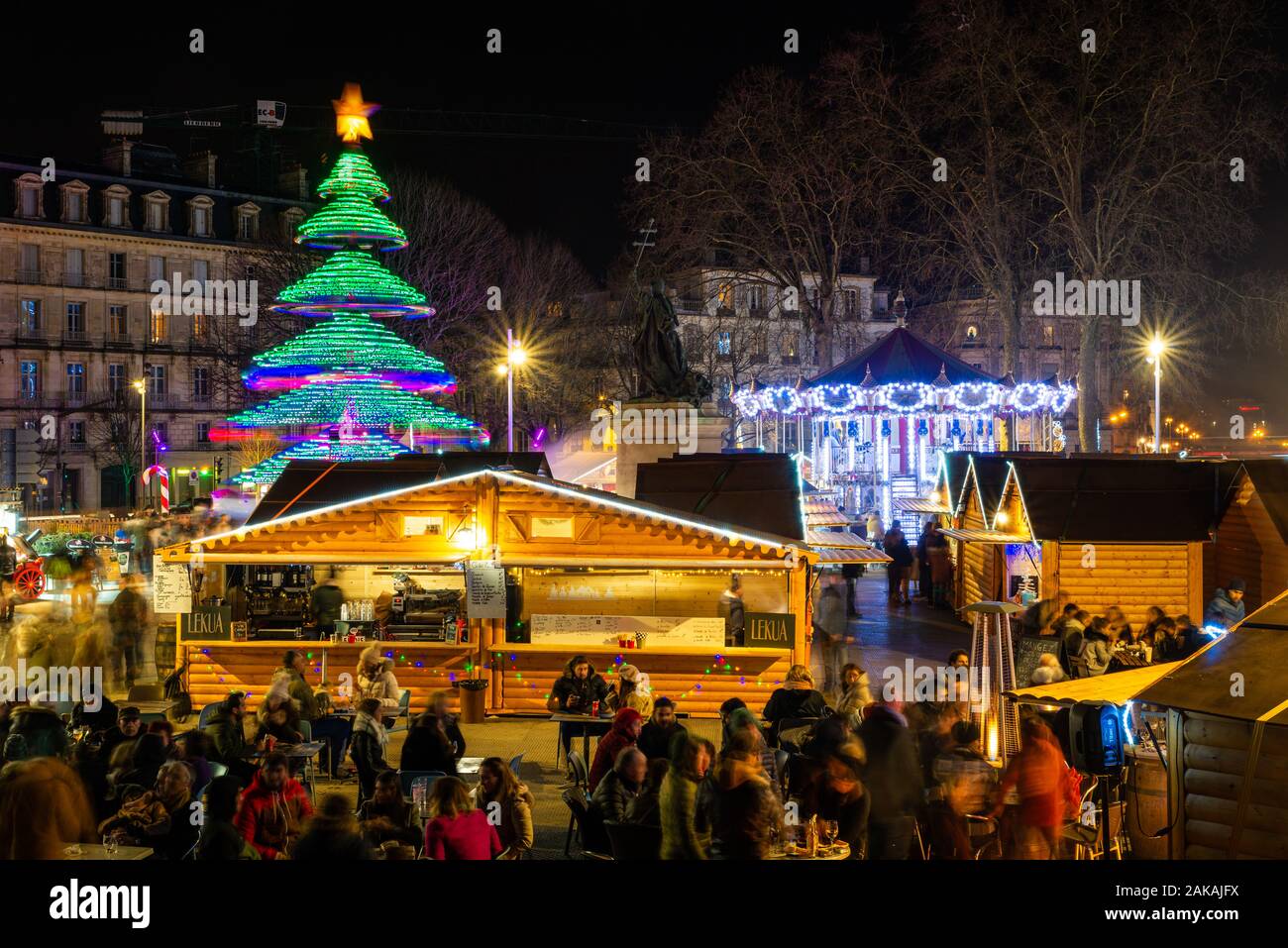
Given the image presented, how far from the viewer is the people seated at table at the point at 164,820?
26.9 feet

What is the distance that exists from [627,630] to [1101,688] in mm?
6964

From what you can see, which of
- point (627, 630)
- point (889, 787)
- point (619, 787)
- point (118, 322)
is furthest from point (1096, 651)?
point (118, 322)

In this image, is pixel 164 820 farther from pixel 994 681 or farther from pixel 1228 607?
pixel 1228 607

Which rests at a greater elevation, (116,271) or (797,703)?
(116,271)

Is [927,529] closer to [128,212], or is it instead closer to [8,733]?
[8,733]

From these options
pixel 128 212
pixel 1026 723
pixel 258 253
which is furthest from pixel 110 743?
pixel 128 212

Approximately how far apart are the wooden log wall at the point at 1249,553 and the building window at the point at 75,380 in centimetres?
5161

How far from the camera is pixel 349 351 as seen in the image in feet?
72.3

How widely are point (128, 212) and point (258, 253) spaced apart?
15.8 m

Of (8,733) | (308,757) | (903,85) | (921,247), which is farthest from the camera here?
(921,247)

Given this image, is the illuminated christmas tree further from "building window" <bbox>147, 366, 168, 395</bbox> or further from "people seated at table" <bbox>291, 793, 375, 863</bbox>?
"building window" <bbox>147, 366, 168, 395</bbox>

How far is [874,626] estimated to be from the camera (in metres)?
22.0

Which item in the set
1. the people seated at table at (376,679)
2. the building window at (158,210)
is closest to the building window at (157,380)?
the building window at (158,210)

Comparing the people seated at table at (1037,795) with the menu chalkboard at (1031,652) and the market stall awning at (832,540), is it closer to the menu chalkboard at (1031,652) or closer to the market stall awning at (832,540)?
the menu chalkboard at (1031,652)
